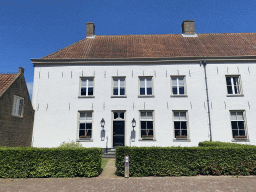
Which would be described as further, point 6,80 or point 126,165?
point 6,80

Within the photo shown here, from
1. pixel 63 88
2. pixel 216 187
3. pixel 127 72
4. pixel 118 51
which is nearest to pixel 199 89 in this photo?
pixel 127 72

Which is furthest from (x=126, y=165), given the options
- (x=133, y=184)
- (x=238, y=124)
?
(x=238, y=124)

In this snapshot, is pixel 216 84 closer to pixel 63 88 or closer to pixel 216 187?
pixel 216 187

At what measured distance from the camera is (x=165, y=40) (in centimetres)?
1798

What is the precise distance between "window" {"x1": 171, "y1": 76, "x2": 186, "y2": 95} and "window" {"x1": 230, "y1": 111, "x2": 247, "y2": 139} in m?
4.15

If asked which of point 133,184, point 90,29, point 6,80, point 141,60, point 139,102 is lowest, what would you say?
point 133,184

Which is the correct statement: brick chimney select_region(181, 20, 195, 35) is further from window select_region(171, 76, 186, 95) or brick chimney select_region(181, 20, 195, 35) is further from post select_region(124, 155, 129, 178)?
post select_region(124, 155, 129, 178)

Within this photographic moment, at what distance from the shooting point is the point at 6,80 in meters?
12.4

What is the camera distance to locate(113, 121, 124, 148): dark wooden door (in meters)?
14.0

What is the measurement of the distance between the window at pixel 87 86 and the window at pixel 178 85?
6.60 meters

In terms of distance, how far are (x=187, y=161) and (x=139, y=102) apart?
700cm

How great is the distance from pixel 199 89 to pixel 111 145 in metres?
8.14

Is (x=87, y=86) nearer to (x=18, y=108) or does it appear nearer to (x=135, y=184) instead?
(x=18, y=108)

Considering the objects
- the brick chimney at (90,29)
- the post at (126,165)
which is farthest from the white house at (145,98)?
the post at (126,165)
